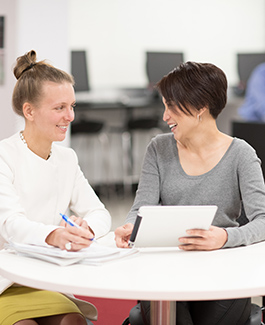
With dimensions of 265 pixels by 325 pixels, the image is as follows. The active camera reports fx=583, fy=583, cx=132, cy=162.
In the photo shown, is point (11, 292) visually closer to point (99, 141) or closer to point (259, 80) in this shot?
point (259, 80)

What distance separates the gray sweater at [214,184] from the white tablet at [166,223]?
0.89ft

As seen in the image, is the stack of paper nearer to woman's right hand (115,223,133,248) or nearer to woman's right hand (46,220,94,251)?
woman's right hand (46,220,94,251)

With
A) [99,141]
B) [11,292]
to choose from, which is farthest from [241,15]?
[11,292]

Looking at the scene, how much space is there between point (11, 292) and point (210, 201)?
739 millimetres

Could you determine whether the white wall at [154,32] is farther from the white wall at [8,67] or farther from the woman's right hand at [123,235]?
the woman's right hand at [123,235]

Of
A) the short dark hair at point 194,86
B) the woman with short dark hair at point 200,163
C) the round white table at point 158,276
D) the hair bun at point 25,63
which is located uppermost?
the hair bun at point 25,63

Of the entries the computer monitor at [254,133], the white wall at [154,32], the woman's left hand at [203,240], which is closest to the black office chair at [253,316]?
the woman's left hand at [203,240]

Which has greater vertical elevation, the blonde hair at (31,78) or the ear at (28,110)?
the blonde hair at (31,78)

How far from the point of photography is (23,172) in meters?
1.88

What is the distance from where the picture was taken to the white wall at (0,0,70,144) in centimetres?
394

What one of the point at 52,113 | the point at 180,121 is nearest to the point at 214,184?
the point at 180,121

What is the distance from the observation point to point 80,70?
258 inches

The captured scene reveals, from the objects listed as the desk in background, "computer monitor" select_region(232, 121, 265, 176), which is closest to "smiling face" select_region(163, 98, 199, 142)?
"computer monitor" select_region(232, 121, 265, 176)

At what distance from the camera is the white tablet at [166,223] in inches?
60.7
